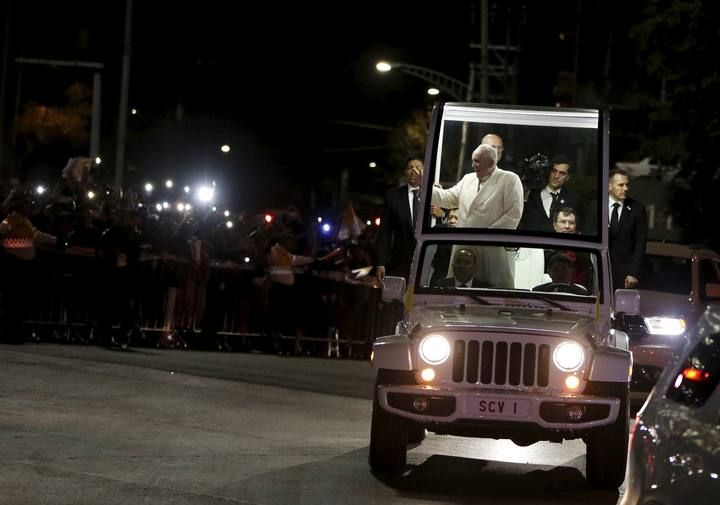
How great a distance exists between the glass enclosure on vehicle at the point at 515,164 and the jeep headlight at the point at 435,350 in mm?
1594

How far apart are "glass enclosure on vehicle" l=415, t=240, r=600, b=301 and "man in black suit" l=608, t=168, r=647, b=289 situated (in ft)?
9.70

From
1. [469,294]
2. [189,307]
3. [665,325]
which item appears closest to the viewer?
[469,294]

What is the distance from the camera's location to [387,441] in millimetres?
10844

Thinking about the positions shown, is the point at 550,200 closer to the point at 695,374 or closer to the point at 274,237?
the point at 695,374

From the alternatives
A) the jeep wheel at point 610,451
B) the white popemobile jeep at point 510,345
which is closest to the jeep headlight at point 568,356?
the white popemobile jeep at point 510,345

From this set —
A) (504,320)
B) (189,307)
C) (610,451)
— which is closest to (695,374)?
(610,451)

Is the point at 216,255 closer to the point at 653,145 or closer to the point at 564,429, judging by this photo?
the point at 564,429

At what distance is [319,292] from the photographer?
78.4 ft

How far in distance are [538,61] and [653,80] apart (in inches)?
369

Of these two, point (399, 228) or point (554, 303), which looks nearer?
point (554, 303)

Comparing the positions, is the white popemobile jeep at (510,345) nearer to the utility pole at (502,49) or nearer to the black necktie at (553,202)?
the black necktie at (553,202)

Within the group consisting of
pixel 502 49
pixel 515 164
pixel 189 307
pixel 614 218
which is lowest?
pixel 189 307

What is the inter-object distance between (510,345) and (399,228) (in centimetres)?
432

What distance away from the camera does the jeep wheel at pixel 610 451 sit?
10.5 meters
